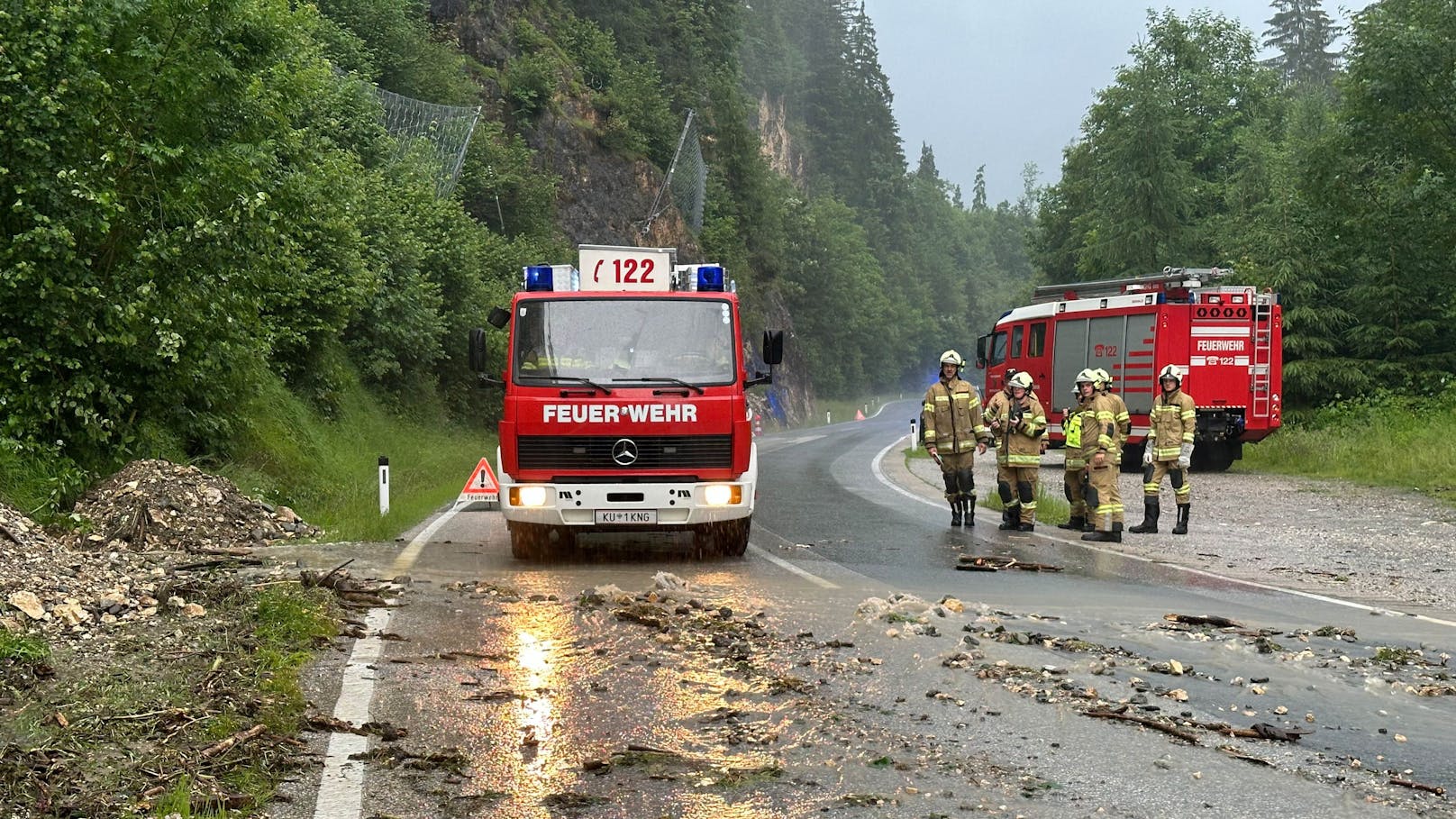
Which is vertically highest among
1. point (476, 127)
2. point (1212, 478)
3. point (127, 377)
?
point (476, 127)

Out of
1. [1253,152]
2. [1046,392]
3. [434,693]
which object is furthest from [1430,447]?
[1253,152]

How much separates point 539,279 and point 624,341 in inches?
42.9

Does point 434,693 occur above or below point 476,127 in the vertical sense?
below

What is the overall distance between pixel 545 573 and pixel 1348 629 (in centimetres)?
596

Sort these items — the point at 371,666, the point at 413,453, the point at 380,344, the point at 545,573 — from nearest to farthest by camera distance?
the point at 371,666 < the point at 545,573 < the point at 413,453 < the point at 380,344

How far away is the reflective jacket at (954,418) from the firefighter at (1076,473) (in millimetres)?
935

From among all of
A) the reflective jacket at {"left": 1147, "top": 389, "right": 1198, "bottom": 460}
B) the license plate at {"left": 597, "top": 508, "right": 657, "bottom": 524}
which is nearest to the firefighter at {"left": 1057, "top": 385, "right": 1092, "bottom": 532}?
the reflective jacket at {"left": 1147, "top": 389, "right": 1198, "bottom": 460}

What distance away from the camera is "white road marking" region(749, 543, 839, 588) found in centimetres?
1048

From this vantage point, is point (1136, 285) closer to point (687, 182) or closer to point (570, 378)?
point (570, 378)

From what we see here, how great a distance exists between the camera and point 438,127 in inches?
1415

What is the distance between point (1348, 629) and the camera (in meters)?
8.64

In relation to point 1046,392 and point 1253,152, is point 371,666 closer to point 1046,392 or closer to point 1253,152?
point 1046,392

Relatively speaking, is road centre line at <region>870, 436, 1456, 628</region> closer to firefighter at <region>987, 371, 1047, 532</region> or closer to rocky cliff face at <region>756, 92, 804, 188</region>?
firefighter at <region>987, 371, 1047, 532</region>

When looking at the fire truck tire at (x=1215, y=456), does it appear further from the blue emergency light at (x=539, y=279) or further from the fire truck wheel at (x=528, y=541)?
the blue emergency light at (x=539, y=279)
